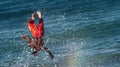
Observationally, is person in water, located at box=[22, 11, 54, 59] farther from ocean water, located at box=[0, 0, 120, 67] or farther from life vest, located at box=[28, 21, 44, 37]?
ocean water, located at box=[0, 0, 120, 67]

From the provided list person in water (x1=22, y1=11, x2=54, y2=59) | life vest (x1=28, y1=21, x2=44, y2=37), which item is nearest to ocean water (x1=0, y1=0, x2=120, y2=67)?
person in water (x1=22, y1=11, x2=54, y2=59)

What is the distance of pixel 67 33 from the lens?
32.0 metres

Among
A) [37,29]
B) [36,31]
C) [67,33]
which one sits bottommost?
[67,33]

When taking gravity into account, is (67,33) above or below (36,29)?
below

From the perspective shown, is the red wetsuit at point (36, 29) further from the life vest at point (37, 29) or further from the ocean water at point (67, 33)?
the ocean water at point (67, 33)

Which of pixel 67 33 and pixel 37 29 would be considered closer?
pixel 37 29

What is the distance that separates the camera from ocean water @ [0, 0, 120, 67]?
26594mm

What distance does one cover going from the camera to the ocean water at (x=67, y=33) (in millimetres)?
26594

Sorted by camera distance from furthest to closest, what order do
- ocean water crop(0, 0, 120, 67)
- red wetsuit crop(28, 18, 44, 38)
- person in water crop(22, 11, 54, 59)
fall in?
ocean water crop(0, 0, 120, 67)
red wetsuit crop(28, 18, 44, 38)
person in water crop(22, 11, 54, 59)

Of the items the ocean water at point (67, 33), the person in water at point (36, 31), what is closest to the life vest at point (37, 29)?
the person in water at point (36, 31)

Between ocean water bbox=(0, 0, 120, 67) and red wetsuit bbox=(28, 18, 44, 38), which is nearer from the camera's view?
red wetsuit bbox=(28, 18, 44, 38)

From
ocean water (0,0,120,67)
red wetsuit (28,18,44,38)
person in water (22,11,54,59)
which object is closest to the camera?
person in water (22,11,54,59)

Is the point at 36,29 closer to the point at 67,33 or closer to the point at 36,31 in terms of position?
the point at 36,31

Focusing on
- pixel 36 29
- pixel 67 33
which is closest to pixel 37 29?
pixel 36 29
